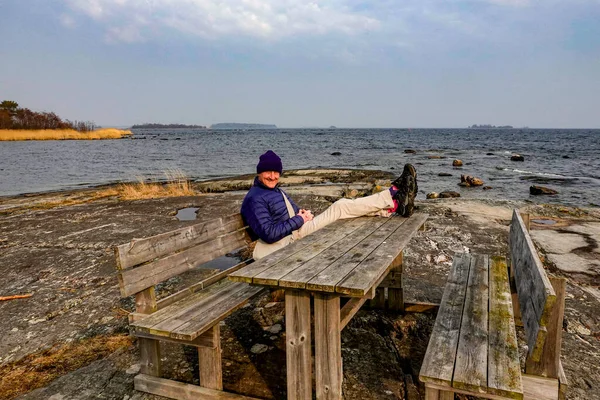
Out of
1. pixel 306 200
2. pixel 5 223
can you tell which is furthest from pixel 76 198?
pixel 306 200

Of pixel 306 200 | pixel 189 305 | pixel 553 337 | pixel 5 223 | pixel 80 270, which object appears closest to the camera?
pixel 553 337

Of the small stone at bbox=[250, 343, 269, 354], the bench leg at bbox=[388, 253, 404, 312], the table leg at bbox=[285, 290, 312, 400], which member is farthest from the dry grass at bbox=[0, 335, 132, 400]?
the bench leg at bbox=[388, 253, 404, 312]

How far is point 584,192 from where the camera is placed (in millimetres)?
16781

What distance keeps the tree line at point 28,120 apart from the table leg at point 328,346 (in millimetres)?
67920

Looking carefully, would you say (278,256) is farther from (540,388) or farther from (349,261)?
(540,388)

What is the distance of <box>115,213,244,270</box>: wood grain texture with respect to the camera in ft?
9.28

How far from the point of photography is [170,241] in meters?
3.24

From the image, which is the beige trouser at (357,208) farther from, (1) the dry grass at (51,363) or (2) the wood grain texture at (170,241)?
(1) the dry grass at (51,363)

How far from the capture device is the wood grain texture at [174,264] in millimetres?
2854

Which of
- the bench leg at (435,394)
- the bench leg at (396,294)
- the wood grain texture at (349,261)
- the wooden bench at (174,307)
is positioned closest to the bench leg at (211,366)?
the wooden bench at (174,307)

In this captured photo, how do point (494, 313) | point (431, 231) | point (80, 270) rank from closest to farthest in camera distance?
1. point (494, 313)
2. point (80, 270)
3. point (431, 231)

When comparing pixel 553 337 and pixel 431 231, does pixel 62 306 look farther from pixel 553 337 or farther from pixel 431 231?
pixel 431 231

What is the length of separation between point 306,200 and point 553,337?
351 inches

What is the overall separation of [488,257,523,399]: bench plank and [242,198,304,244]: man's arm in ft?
5.89
